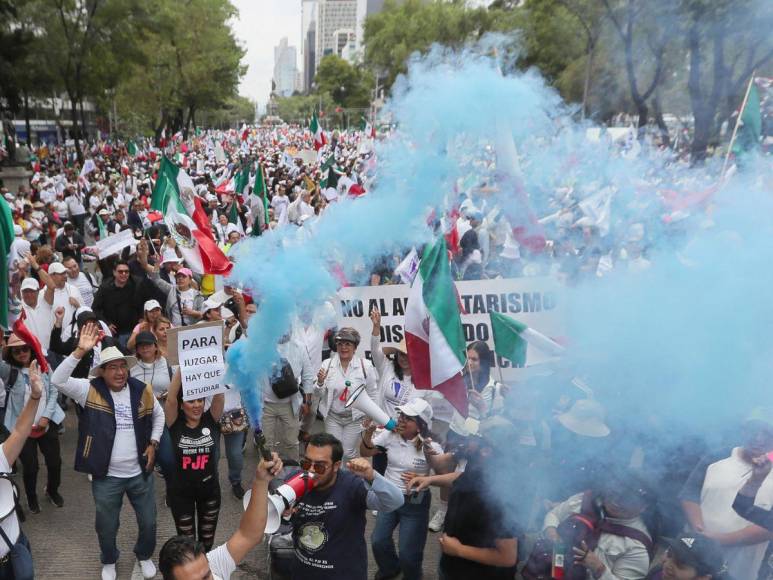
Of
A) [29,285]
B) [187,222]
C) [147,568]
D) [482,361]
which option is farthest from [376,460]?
[187,222]

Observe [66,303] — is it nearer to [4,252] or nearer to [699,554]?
[4,252]

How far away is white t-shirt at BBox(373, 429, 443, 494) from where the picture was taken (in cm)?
467

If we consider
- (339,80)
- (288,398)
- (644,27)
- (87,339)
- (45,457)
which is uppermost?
(339,80)

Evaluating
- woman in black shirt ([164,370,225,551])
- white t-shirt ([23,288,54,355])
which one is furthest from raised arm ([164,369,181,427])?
white t-shirt ([23,288,54,355])

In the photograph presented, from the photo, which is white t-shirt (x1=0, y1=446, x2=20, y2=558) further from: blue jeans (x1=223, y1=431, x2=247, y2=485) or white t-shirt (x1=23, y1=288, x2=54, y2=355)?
white t-shirt (x1=23, y1=288, x2=54, y2=355)

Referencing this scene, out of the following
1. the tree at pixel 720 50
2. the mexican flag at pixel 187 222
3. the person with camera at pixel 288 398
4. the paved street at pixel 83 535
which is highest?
the tree at pixel 720 50

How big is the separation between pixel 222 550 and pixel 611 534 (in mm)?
1940

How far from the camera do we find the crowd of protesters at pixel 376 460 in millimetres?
3562

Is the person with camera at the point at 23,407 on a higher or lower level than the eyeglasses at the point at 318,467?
lower

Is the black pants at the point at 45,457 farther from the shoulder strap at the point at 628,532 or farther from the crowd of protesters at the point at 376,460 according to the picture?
the shoulder strap at the point at 628,532

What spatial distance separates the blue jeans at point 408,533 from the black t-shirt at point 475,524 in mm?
743

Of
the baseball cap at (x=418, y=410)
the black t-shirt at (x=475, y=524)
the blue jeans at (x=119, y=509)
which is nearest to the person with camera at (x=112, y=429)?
the blue jeans at (x=119, y=509)

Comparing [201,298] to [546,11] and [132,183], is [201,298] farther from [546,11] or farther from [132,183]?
[546,11]

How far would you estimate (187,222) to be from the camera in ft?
27.8
